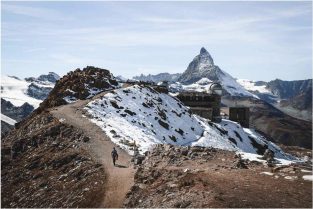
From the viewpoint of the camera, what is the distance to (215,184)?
26812 mm

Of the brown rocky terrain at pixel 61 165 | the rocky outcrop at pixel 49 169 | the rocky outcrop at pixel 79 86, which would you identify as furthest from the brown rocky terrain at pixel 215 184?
the rocky outcrop at pixel 79 86

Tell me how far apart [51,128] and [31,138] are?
2.64 meters

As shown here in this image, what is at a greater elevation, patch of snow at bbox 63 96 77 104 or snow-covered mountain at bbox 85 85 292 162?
patch of snow at bbox 63 96 77 104

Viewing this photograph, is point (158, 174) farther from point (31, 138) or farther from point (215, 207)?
point (31, 138)

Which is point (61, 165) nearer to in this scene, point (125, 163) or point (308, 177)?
point (125, 163)

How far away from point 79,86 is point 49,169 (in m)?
31.4

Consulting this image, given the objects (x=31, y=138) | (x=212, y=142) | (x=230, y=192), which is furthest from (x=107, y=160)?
(x=212, y=142)

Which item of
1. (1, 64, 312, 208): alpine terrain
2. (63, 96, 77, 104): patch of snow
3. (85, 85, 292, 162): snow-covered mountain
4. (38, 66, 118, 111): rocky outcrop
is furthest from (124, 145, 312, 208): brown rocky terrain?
(38, 66, 118, 111): rocky outcrop

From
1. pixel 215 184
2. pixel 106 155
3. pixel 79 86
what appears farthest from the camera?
pixel 79 86

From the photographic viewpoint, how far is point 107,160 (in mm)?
41031

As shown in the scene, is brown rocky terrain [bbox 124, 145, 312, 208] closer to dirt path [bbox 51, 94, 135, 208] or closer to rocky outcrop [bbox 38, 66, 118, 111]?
dirt path [bbox 51, 94, 135, 208]

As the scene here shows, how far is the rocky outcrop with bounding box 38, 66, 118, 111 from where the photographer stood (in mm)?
67719

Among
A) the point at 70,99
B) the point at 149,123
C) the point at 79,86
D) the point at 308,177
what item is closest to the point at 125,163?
the point at 308,177

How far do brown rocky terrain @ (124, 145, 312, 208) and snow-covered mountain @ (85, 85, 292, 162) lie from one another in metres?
12.7
